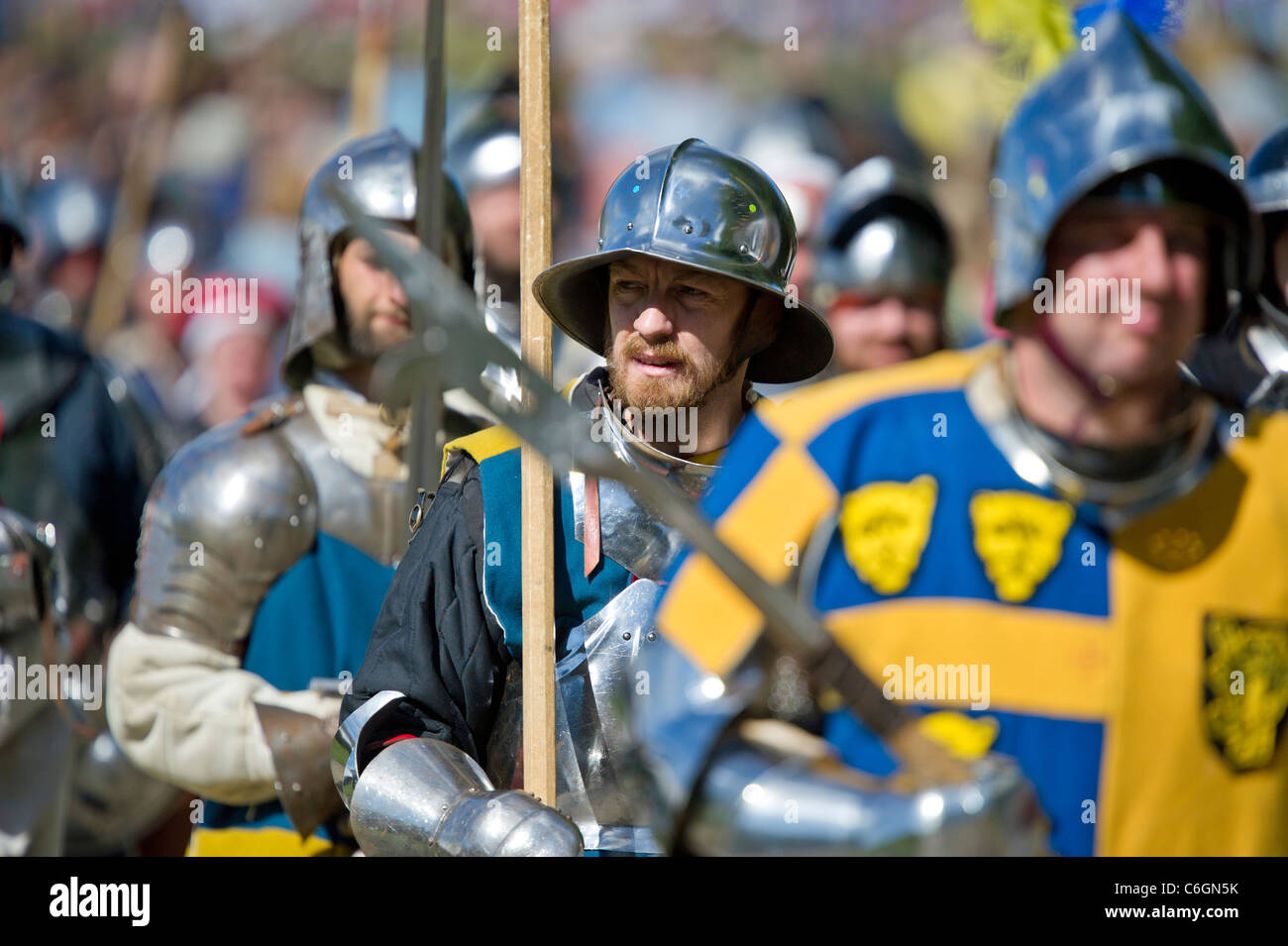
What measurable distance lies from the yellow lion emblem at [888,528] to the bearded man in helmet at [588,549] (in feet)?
3.18

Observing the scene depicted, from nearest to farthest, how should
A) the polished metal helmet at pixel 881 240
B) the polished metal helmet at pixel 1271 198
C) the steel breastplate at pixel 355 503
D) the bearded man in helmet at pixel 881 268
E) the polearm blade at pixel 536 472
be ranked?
the polearm blade at pixel 536 472
the polished metal helmet at pixel 1271 198
the steel breastplate at pixel 355 503
the bearded man in helmet at pixel 881 268
the polished metal helmet at pixel 881 240

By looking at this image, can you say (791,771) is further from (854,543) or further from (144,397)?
(144,397)

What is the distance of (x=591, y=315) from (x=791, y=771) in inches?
66.9

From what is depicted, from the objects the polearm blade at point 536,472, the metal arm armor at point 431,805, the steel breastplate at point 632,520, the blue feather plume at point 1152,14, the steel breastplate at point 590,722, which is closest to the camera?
the blue feather plume at point 1152,14

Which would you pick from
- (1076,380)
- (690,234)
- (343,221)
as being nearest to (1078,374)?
(1076,380)

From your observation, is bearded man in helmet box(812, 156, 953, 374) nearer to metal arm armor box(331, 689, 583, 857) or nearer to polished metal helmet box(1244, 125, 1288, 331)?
polished metal helmet box(1244, 125, 1288, 331)

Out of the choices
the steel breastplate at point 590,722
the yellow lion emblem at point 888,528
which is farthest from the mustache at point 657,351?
the yellow lion emblem at point 888,528

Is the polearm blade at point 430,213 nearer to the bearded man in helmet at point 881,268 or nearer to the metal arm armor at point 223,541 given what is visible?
the metal arm armor at point 223,541

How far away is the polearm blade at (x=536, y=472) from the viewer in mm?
3652

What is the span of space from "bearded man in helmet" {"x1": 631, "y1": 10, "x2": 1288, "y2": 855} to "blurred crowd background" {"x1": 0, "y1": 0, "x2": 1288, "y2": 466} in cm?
459

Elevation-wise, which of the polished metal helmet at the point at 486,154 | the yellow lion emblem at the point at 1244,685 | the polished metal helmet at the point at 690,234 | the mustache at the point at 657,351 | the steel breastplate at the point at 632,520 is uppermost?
the polished metal helmet at the point at 486,154

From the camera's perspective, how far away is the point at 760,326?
4176 millimetres

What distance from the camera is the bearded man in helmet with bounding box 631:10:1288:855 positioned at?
9.00 ft

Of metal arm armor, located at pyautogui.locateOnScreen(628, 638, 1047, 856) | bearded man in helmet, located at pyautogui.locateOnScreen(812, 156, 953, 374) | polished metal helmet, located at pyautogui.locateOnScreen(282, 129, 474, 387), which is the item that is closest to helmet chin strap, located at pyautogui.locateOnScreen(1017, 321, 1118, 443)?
metal arm armor, located at pyautogui.locateOnScreen(628, 638, 1047, 856)
